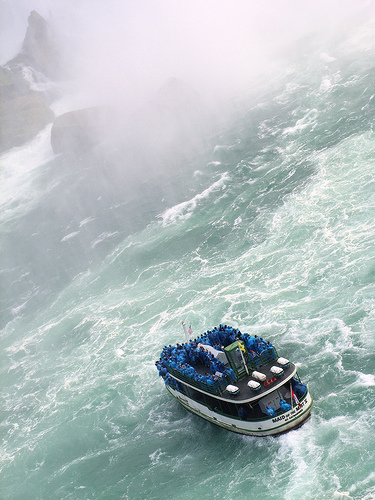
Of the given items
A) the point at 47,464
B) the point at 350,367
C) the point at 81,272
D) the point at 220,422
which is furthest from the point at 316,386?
the point at 81,272

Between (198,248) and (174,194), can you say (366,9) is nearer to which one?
(174,194)

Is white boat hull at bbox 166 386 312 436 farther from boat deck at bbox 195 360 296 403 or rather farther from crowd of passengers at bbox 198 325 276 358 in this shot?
crowd of passengers at bbox 198 325 276 358

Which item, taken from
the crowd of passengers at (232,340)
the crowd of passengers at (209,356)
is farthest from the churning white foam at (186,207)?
the crowd of passengers at (232,340)

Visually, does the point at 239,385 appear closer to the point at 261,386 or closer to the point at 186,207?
the point at 261,386

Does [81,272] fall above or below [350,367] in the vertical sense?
above

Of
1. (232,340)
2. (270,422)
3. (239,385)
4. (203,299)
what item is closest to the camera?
(270,422)

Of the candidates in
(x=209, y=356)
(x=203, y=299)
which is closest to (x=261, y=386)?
(x=209, y=356)

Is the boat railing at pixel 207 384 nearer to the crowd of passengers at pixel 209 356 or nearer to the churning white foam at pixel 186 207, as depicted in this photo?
the crowd of passengers at pixel 209 356
